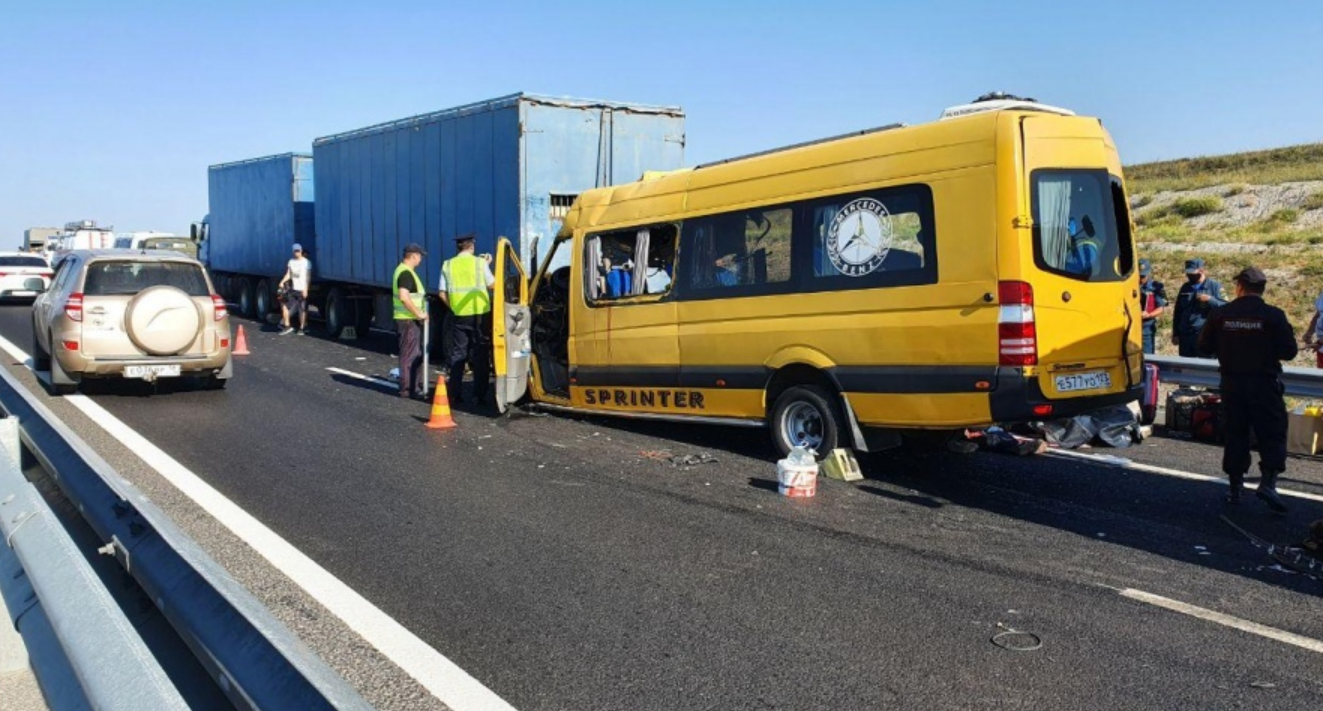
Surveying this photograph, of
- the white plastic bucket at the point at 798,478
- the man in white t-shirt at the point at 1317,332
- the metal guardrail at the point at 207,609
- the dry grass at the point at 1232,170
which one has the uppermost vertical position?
the dry grass at the point at 1232,170

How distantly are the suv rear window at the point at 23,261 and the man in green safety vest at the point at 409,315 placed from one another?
2190cm

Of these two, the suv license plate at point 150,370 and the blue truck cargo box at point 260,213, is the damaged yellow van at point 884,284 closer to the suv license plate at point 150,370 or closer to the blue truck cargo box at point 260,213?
the suv license plate at point 150,370

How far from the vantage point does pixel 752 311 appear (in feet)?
27.9

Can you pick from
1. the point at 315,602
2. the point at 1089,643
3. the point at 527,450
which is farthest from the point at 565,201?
the point at 1089,643

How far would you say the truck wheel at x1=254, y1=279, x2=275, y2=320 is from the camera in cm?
2370

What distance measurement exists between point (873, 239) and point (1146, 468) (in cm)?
298

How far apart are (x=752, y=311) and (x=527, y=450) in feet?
7.34

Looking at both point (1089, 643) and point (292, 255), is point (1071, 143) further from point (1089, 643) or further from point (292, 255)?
point (292, 255)

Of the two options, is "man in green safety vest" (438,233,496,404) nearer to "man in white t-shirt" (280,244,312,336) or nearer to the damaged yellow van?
the damaged yellow van

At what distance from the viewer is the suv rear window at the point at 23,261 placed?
94.0 ft

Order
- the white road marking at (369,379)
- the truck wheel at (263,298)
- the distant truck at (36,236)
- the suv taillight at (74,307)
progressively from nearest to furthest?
the suv taillight at (74,307)
the white road marking at (369,379)
the truck wheel at (263,298)
the distant truck at (36,236)

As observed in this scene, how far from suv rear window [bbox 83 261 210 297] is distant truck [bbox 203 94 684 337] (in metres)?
3.66

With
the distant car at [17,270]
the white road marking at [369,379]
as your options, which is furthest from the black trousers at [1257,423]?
the distant car at [17,270]

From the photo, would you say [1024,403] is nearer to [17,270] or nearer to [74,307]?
[74,307]
